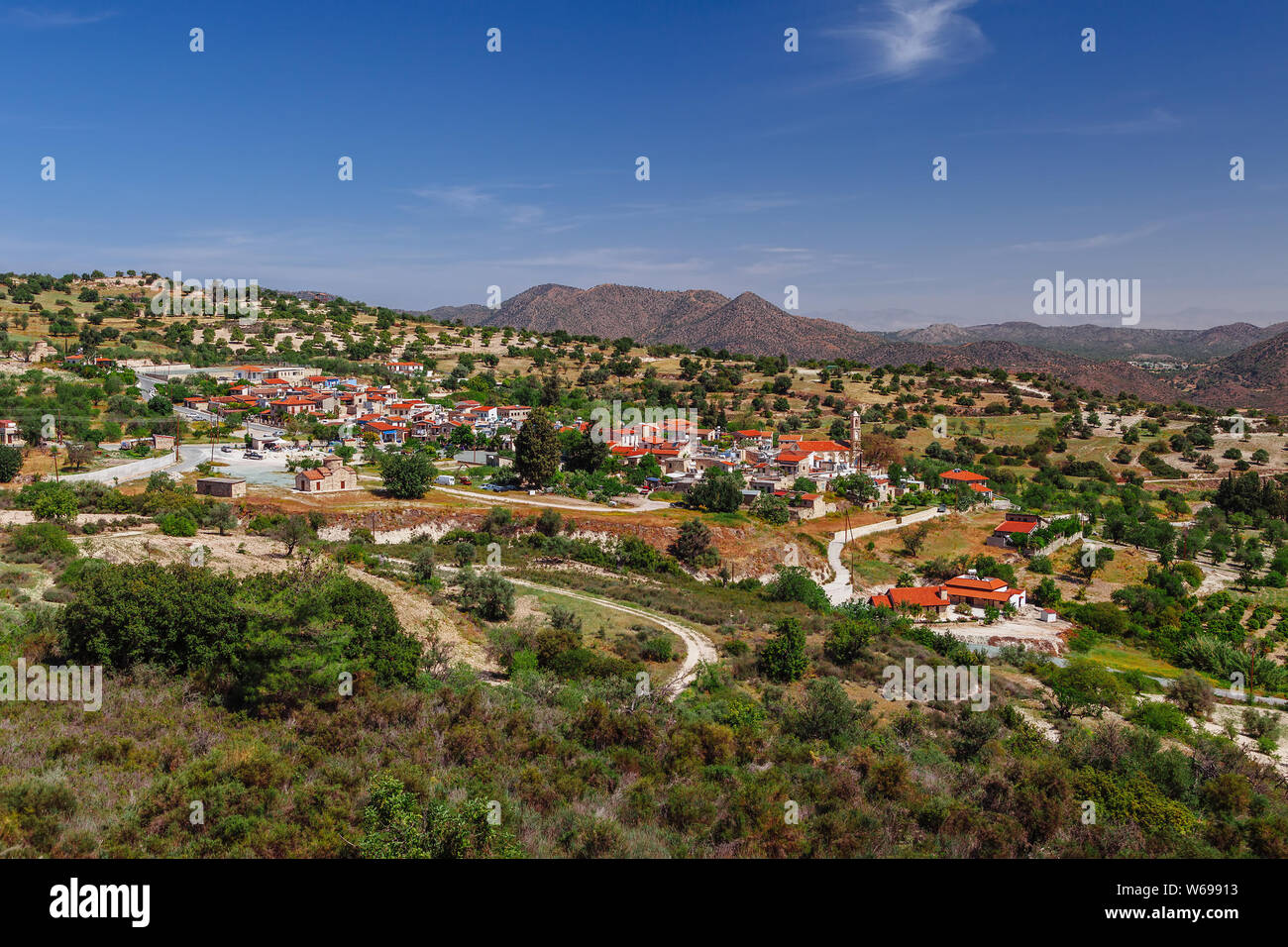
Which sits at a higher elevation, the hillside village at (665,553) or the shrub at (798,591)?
the hillside village at (665,553)

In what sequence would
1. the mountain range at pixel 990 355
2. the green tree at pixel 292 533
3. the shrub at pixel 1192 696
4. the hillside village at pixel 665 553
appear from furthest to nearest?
the mountain range at pixel 990 355 → the green tree at pixel 292 533 → the shrub at pixel 1192 696 → the hillside village at pixel 665 553

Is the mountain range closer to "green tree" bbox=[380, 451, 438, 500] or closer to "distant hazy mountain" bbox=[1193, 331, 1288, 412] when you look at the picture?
"distant hazy mountain" bbox=[1193, 331, 1288, 412]

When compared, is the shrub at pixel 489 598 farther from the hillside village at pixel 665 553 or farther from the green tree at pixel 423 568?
the green tree at pixel 423 568

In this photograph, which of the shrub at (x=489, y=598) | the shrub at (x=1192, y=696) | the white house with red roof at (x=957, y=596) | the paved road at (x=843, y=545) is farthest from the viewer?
the paved road at (x=843, y=545)

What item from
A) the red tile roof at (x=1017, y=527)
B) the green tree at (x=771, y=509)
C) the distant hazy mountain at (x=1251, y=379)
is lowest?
the red tile roof at (x=1017, y=527)

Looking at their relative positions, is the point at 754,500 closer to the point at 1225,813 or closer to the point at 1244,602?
the point at 1244,602

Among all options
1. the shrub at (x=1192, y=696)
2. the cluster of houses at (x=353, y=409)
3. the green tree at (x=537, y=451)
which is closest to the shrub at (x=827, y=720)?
the shrub at (x=1192, y=696)

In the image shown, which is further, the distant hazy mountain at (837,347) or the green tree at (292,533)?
the distant hazy mountain at (837,347)

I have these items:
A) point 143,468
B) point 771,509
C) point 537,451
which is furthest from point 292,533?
point 771,509

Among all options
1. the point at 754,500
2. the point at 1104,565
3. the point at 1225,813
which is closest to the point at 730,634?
the point at 1225,813
